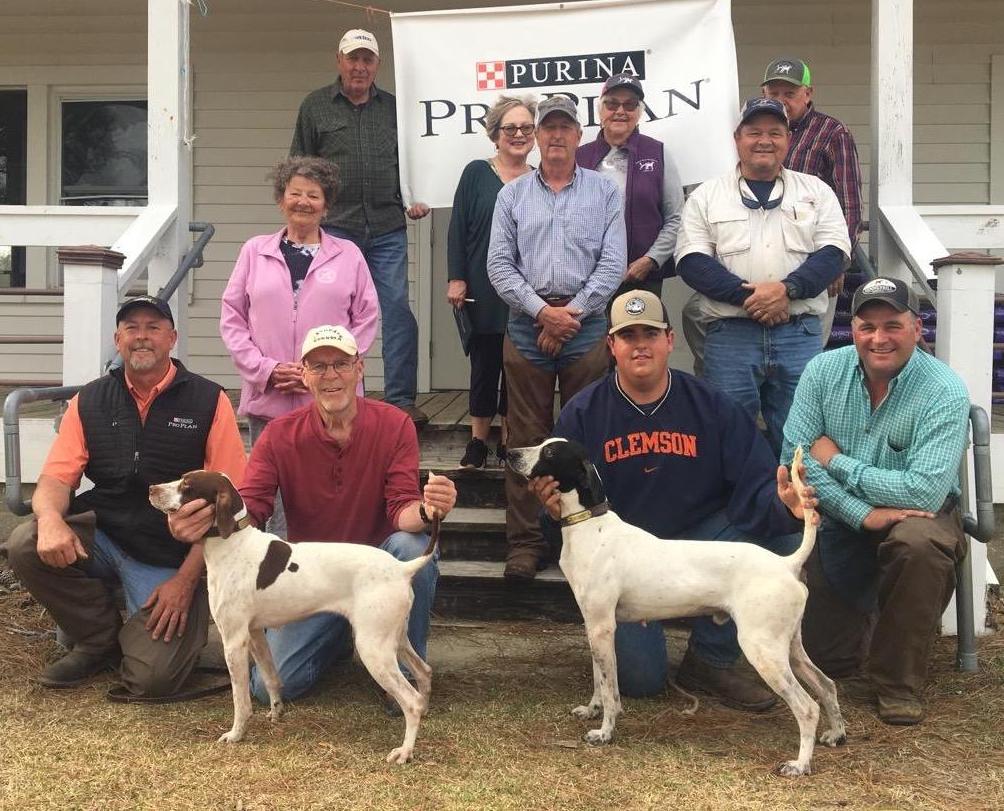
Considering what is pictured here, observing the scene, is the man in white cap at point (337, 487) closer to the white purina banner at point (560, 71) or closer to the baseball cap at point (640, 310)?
the baseball cap at point (640, 310)

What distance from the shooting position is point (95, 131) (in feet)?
27.4

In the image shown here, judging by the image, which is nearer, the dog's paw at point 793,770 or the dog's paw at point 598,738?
the dog's paw at point 793,770

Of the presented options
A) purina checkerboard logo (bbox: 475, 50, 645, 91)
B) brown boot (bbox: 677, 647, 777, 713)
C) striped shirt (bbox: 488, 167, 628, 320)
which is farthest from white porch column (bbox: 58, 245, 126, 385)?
brown boot (bbox: 677, 647, 777, 713)

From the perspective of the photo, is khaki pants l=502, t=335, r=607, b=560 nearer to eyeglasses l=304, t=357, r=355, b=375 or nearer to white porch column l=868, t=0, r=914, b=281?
eyeglasses l=304, t=357, r=355, b=375

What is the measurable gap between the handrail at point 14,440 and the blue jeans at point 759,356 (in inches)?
115

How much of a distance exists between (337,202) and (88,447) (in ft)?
6.85

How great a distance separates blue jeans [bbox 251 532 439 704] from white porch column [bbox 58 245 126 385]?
5.52 ft

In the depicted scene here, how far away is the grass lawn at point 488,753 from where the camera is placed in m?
3.08

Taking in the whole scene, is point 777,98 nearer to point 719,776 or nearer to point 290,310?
point 290,310

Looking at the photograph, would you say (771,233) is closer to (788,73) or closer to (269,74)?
(788,73)

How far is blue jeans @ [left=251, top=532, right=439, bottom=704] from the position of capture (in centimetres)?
382

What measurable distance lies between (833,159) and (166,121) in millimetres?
3526

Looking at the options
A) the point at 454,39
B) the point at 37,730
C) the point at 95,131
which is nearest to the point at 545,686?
the point at 37,730

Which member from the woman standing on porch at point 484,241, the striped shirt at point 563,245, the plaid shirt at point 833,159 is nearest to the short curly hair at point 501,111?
the woman standing on porch at point 484,241
